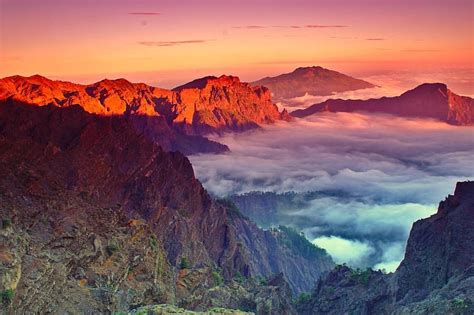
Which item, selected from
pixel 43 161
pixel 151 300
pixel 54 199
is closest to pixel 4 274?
pixel 151 300

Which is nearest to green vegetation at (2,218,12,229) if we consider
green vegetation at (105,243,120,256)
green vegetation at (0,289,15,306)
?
green vegetation at (105,243,120,256)

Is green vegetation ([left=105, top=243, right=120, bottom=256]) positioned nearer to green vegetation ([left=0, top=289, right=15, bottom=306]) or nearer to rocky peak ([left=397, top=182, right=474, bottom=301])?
green vegetation ([left=0, top=289, right=15, bottom=306])

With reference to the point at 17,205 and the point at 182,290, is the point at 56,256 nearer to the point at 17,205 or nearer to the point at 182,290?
the point at 17,205

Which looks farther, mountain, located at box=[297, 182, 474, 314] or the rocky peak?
the rocky peak

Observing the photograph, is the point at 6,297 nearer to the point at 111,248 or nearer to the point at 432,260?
the point at 111,248

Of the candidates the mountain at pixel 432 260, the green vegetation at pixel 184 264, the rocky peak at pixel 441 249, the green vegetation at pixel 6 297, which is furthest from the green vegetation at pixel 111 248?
the rocky peak at pixel 441 249

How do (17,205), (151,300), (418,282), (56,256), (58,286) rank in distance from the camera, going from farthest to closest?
(418,282) → (17,205) → (151,300) → (56,256) → (58,286)

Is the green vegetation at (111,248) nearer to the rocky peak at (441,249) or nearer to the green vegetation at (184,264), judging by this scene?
the green vegetation at (184,264)

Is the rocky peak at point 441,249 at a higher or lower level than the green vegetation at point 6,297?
lower

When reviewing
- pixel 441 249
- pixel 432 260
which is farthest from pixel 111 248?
pixel 441 249
